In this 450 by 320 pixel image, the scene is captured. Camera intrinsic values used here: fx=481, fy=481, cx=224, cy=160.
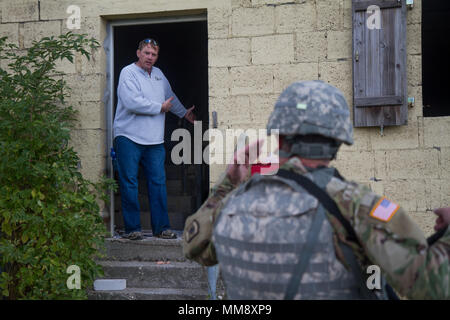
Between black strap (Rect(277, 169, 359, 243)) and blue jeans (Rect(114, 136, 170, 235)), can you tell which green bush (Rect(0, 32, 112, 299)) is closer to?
blue jeans (Rect(114, 136, 170, 235))

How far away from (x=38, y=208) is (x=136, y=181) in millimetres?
1026

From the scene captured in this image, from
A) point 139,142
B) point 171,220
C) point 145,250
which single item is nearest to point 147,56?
point 139,142

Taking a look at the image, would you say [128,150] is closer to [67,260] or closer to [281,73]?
[67,260]

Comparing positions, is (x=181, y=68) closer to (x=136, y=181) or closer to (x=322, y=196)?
(x=136, y=181)

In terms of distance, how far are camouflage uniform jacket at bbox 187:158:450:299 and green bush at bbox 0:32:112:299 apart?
2778 millimetres

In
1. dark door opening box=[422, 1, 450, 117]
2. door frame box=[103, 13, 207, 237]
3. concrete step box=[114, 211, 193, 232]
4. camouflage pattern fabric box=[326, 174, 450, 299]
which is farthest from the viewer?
dark door opening box=[422, 1, 450, 117]

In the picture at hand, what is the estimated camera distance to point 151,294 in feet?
13.7

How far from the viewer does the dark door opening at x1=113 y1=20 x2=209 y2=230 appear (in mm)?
6453

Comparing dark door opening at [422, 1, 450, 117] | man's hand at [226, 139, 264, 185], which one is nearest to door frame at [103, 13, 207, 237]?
man's hand at [226, 139, 264, 185]

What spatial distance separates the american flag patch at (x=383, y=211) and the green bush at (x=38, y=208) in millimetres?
2856

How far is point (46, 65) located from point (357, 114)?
2820 mm

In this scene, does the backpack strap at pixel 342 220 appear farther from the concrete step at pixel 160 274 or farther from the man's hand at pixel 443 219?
the concrete step at pixel 160 274

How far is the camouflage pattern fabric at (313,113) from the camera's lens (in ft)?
5.67
